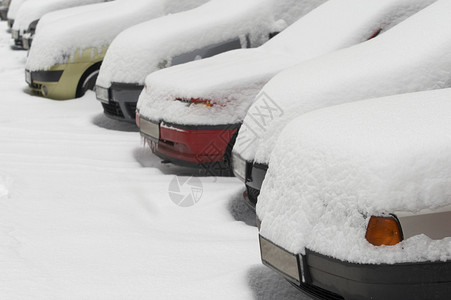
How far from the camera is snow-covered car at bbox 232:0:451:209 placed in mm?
4184

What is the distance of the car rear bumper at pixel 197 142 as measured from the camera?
5316 millimetres

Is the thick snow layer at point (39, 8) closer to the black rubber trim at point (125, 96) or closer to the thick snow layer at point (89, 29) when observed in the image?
the thick snow layer at point (89, 29)

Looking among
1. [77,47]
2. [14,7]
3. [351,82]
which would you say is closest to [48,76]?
[77,47]

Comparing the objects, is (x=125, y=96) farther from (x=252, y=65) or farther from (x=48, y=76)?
(x=48, y=76)

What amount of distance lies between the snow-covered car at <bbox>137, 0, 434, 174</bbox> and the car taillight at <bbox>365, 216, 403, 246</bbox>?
2599mm

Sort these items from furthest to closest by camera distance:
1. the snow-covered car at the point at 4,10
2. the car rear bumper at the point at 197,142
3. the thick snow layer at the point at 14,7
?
the snow-covered car at the point at 4,10 → the thick snow layer at the point at 14,7 → the car rear bumper at the point at 197,142

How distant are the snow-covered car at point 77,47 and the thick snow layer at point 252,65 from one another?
2679 mm

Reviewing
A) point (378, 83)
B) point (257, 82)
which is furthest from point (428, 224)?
point (257, 82)

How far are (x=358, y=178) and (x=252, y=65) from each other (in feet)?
9.50

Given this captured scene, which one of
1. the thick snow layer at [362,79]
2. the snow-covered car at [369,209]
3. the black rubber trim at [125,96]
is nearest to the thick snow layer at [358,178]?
the snow-covered car at [369,209]

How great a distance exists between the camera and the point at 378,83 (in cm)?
430

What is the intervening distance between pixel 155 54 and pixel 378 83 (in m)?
3.26

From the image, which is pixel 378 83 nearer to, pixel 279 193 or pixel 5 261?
pixel 279 193

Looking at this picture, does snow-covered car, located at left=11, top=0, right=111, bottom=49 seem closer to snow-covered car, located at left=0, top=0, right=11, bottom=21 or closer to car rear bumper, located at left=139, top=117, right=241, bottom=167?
snow-covered car, located at left=0, top=0, right=11, bottom=21
